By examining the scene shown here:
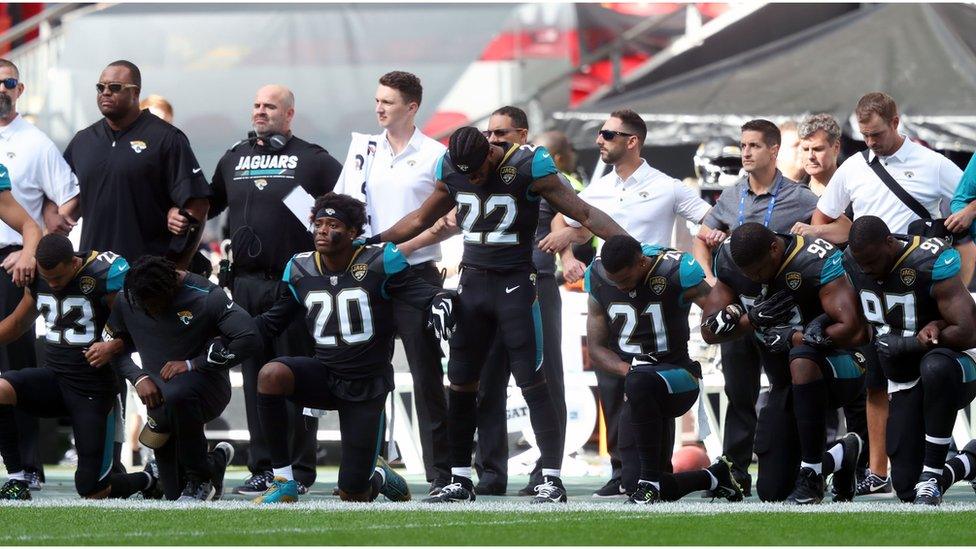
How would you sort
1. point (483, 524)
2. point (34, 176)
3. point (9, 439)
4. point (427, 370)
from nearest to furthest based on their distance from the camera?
point (483, 524) → point (9, 439) → point (427, 370) → point (34, 176)

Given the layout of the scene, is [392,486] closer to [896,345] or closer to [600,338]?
[600,338]

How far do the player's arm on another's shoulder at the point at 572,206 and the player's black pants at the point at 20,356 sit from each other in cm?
305

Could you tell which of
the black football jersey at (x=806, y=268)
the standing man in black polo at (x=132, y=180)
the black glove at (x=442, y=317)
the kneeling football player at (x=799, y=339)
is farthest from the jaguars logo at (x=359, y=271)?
the black football jersey at (x=806, y=268)

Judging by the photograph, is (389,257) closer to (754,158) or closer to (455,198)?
(455,198)

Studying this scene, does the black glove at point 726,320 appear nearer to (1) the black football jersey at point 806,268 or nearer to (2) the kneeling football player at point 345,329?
(1) the black football jersey at point 806,268

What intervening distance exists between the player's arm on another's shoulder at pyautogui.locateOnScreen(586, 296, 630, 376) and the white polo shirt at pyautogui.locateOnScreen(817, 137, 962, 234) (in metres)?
1.42

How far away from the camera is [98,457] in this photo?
9.25 m

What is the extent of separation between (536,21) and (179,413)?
8753mm

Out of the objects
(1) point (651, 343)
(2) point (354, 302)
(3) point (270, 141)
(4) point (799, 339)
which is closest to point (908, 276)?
(4) point (799, 339)

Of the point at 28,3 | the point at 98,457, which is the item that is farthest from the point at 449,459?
the point at 28,3

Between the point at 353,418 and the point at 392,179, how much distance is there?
4.79 ft

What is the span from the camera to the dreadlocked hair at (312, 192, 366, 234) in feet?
29.4

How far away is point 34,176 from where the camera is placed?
10000mm

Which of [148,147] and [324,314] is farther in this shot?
[148,147]
